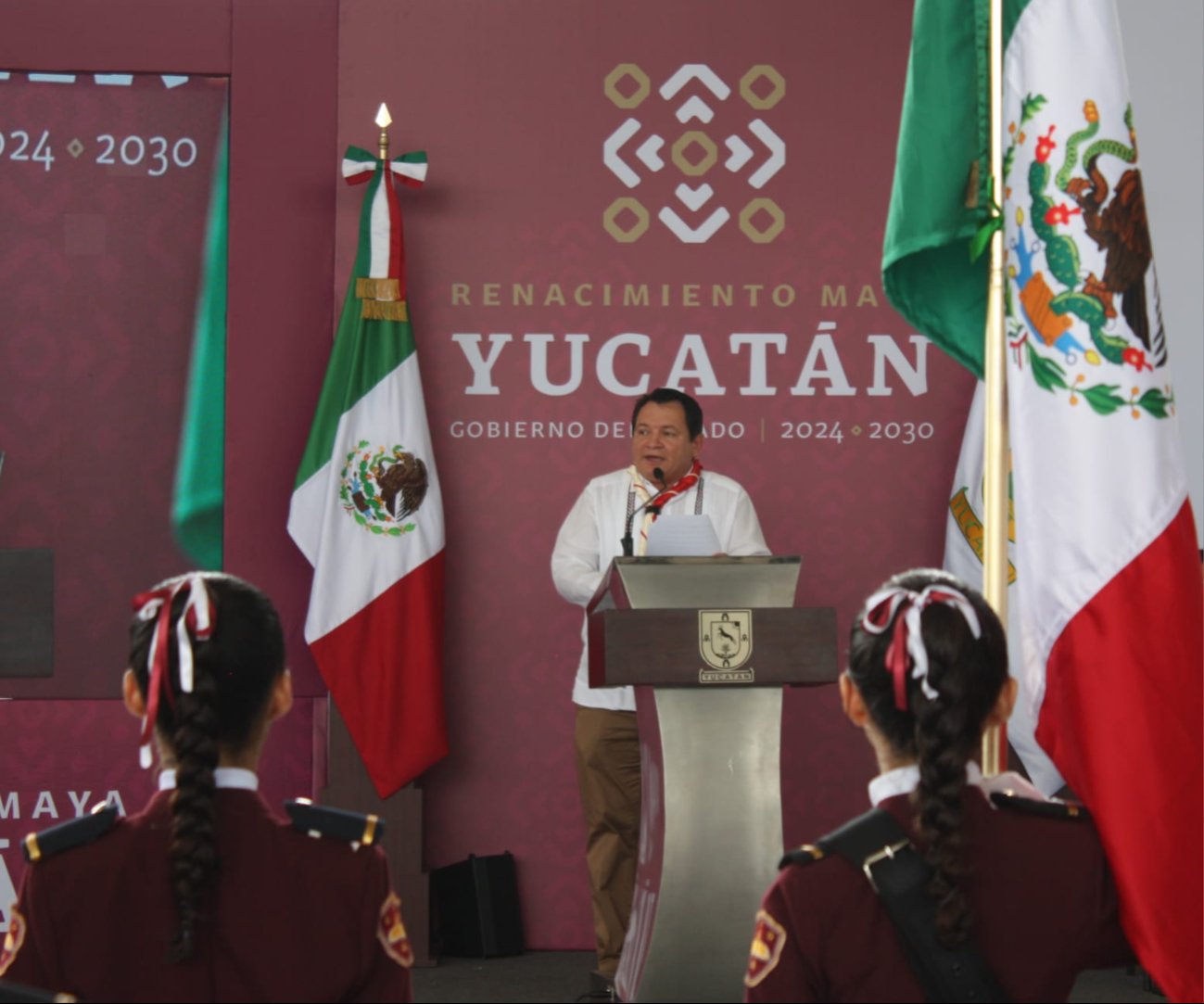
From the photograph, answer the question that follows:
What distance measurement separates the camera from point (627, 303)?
16.2ft

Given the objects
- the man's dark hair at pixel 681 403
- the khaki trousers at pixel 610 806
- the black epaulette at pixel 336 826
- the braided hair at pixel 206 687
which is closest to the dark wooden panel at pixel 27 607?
the braided hair at pixel 206 687

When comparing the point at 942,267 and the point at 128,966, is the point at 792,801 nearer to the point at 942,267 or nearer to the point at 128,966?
the point at 942,267

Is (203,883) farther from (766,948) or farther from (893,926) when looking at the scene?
(893,926)

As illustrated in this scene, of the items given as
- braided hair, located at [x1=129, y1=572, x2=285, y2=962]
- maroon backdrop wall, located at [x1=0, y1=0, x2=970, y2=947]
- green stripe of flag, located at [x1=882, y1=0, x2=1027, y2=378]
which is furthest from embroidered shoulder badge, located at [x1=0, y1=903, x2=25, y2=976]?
maroon backdrop wall, located at [x1=0, y1=0, x2=970, y2=947]

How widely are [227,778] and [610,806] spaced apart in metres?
2.55

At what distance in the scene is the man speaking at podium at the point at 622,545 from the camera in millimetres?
4141

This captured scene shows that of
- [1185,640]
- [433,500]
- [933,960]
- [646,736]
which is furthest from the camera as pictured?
[433,500]

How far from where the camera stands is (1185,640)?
2.14m

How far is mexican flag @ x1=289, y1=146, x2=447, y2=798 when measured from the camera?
4598mm

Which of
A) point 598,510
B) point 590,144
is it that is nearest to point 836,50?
point 590,144

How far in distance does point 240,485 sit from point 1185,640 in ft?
10.8

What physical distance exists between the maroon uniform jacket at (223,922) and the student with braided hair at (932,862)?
42 cm

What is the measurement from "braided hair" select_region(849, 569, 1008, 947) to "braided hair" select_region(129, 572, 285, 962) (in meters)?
0.67

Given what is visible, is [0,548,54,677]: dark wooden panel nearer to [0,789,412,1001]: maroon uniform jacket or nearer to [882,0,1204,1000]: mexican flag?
[0,789,412,1001]: maroon uniform jacket
